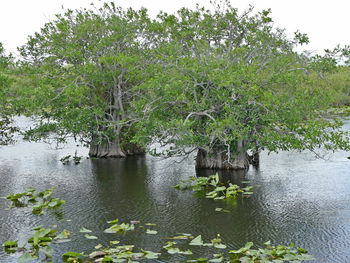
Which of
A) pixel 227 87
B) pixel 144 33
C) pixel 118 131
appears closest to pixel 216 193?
pixel 227 87

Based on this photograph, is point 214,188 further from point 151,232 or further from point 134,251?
point 134,251

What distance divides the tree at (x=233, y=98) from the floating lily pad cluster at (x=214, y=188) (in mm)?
1684

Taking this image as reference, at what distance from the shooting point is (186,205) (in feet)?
55.5

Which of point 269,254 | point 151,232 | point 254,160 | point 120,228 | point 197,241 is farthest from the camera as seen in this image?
point 254,160

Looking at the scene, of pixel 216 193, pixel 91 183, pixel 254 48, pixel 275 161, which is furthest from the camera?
pixel 275 161

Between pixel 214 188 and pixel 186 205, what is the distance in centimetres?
305

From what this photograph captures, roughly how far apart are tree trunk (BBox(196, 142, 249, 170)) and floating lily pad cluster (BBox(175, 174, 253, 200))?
111 inches

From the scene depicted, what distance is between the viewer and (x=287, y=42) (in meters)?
24.8

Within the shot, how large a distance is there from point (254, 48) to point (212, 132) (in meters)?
6.42

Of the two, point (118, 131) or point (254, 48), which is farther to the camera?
point (118, 131)

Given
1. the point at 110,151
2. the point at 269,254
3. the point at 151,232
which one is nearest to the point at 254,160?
the point at 110,151

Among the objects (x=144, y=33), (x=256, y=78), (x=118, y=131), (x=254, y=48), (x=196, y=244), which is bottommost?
(x=196, y=244)

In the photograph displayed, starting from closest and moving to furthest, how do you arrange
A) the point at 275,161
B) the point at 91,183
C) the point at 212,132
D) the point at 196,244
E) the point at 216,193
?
the point at 196,244
the point at 216,193
the point at 212,132
the point at 91,183
the point at 275,161

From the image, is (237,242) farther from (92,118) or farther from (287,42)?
(92,118)
